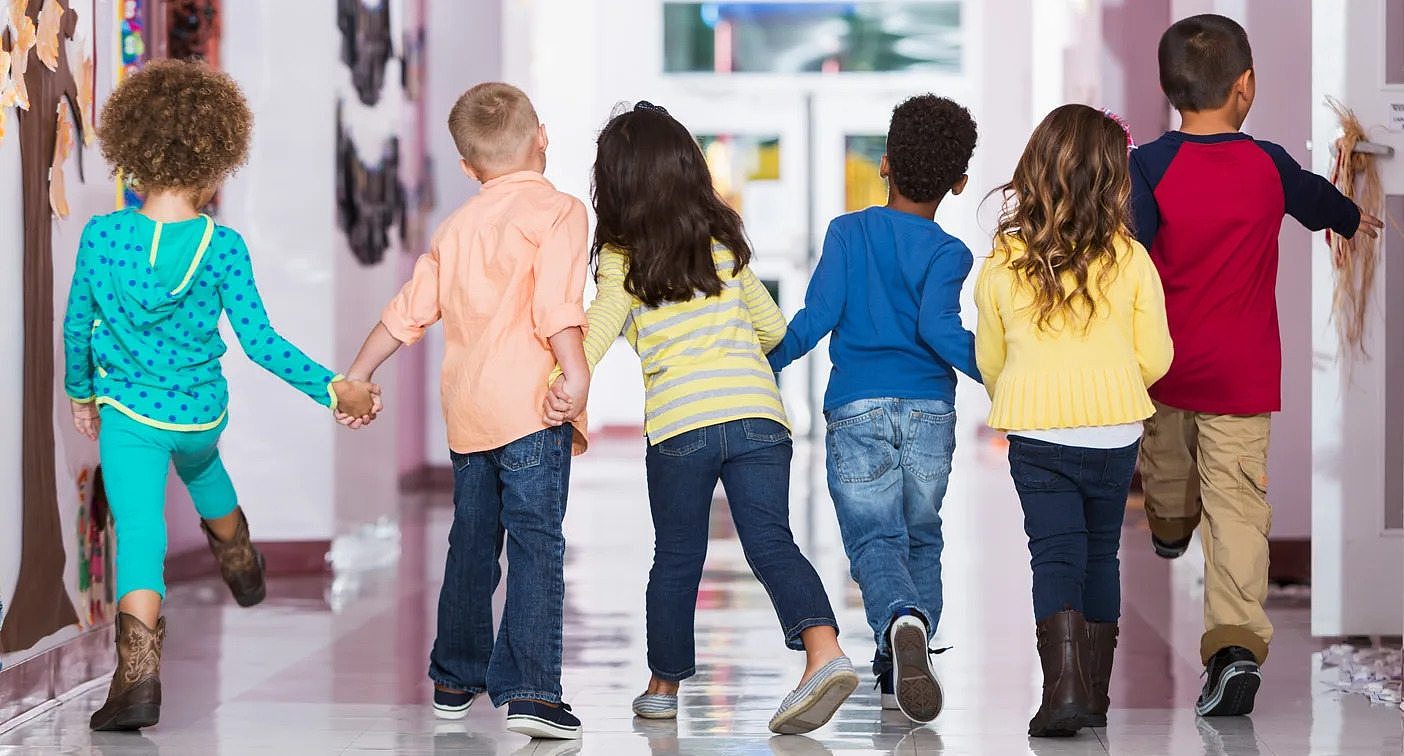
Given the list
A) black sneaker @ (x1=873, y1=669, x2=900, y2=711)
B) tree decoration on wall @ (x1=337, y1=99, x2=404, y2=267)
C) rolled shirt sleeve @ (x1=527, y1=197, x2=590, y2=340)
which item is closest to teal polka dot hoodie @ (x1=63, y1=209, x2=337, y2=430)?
rolled shirt sleeve @ (x1=527, y1=197, x2=590, y2=340)

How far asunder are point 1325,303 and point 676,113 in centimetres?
864

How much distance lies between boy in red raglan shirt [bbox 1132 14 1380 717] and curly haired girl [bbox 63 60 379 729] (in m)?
1.37

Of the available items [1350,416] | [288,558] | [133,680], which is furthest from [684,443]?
[288,558]

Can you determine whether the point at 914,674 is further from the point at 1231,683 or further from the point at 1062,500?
the point at 1231,683

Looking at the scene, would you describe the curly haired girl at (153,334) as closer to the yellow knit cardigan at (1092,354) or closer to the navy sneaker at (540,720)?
the navy sneaker at (540,720)

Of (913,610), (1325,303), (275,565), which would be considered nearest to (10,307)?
(913,610)

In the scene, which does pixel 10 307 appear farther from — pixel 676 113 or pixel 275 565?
pixel 676 113

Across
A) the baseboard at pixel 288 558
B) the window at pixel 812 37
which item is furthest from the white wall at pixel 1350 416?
the window at pixel 812 37

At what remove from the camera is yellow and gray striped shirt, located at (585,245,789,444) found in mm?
2852

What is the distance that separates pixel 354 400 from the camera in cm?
286

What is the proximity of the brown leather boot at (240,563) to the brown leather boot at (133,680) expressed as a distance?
0.25m

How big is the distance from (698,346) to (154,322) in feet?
2.93

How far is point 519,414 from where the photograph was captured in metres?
2.78

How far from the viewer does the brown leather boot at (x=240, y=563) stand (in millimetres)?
3137
